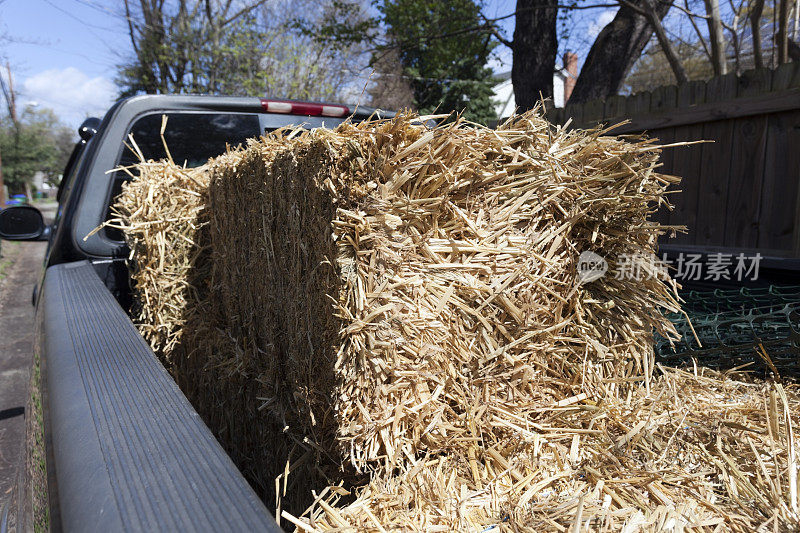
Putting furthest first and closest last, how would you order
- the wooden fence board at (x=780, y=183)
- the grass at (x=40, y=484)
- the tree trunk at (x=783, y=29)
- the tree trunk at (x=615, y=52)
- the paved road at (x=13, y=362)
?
the tree trunk at (x=615, y=52) → the tree trunk at (x=783, y=29) → the wooden fence board at (x=780, y=183) → the paved road at (x=13, y=362) → the grass at (x=40, y=484)

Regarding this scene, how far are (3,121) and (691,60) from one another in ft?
169

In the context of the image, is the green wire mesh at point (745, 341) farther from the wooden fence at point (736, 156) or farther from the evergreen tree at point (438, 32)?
the evergreen tree at point (438, 32)

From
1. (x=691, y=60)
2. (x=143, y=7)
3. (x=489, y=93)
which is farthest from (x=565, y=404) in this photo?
(x=691, y=60)

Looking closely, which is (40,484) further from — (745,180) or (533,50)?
(533,50)

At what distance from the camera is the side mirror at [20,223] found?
333 cm

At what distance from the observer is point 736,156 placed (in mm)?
4223

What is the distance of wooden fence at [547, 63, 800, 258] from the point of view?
12.8ft

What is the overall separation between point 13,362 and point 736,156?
702 cm

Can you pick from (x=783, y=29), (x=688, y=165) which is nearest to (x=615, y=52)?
(x=783, y=29)

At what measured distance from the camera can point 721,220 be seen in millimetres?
4383

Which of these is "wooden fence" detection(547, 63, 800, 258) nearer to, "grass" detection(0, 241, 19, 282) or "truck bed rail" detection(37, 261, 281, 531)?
"truck bed rail" detection(37, 261, 281, 531)

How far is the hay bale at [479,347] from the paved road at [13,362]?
1.15m

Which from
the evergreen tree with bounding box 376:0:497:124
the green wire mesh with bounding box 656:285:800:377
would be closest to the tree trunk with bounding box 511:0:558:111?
the evergreen tree with bounding box 376:0:497:124

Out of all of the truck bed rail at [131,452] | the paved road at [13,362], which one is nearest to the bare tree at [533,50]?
the paved road at [13,362]
